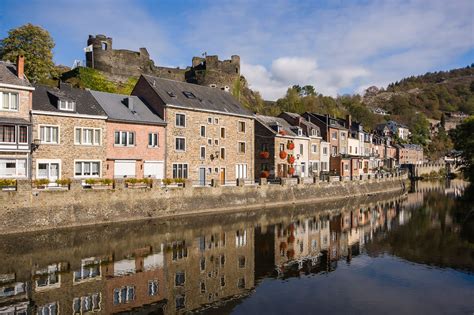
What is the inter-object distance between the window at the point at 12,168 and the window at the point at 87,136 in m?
4.63

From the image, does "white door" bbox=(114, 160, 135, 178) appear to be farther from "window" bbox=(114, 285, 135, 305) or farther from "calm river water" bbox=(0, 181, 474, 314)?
"window" bbox=(114, 285, 135, 305)

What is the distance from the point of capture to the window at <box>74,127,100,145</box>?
3550cm

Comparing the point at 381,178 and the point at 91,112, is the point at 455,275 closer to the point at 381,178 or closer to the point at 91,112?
the point at 91,112

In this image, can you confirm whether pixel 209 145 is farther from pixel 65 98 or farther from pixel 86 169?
pixel 65 98

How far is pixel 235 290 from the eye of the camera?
19000 mm

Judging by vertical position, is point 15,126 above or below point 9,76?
below

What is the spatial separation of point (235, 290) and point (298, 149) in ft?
140

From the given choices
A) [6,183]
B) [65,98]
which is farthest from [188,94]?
[6,183]

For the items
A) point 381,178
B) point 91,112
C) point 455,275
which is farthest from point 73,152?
point 381,178

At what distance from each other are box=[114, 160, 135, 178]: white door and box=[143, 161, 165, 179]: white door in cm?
134

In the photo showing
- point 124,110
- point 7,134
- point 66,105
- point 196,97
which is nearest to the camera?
point 7,134

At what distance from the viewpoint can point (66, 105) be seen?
3506cm

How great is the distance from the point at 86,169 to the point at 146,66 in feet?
135

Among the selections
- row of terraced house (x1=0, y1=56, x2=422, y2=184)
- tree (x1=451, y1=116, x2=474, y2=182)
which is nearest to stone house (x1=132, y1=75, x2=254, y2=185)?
row of terraced house (x1=0, y1=56, x2=422, y2=184)
